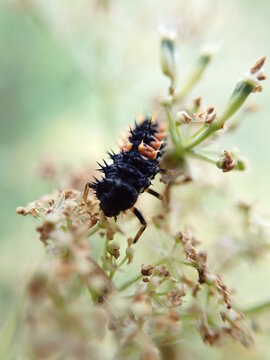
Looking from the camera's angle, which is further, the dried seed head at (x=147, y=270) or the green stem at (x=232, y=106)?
the green stem at (x=232, y=106)

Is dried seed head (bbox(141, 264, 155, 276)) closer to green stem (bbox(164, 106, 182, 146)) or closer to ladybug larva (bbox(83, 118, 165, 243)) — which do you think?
ladybug larva (bbox(83, 118, 165, 243))

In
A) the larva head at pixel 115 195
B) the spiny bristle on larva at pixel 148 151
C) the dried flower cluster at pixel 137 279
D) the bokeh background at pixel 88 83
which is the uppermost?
the bokeh background at pixel 88 83

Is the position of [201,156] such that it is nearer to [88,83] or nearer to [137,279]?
[137,279]

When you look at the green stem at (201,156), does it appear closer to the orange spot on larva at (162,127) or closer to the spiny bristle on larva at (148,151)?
the spiny bristle on larva at (148,151)

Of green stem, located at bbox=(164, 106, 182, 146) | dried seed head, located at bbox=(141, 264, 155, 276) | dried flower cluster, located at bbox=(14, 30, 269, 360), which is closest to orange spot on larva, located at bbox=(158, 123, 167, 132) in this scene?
dried flower cluster, located at bbox=(14, 30, 269, 360)

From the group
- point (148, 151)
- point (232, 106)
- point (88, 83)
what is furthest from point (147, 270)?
point (88, 83)

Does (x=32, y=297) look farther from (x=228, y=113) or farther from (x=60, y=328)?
(x=228, y=113)

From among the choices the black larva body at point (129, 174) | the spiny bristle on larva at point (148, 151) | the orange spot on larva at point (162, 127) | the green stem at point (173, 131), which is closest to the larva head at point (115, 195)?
the black larva body at point (129, 174)
